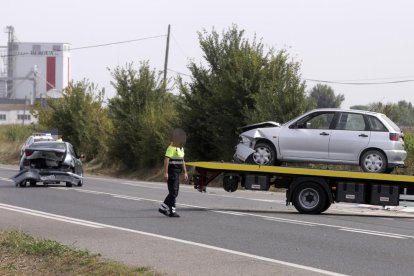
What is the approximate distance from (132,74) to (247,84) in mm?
13941

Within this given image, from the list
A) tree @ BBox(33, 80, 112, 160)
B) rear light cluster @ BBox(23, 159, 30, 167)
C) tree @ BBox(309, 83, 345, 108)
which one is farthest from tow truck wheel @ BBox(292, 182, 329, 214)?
tree @ BBox(309, 83, 345, 108)

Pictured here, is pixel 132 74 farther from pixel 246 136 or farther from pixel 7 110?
pixel 7 110

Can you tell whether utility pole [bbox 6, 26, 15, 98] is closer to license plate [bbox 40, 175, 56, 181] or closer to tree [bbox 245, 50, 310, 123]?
tree [bbox 245, 50, 310, 123]

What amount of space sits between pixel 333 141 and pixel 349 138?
1.18 ft

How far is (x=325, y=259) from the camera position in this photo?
12.0 m

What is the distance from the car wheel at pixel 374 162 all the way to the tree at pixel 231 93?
14.1m

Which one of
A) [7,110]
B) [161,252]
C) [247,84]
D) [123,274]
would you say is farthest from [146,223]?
[7,110]

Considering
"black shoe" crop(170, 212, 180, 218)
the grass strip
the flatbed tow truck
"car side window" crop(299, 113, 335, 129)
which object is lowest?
"black shoe" crop(170, 212, 180, 218)

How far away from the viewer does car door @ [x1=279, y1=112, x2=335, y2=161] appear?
65.5ft

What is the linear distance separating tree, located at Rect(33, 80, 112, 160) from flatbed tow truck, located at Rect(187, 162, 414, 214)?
113 ft

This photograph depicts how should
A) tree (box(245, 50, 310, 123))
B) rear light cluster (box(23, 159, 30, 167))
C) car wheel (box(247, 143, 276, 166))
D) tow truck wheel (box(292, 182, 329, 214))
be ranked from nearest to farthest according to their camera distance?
tow truck wheel (box(292, 182, 329, 214)) → car wheel (box(247, 143, 276, 166)) → rear light cluster (box(23, 159, 30, 167)) → tree (box(245, 50, 310, 123))

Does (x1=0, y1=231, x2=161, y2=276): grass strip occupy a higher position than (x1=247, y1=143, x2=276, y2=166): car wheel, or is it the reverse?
(x1=247, y1=143, x2=276, y2=166): car wheel

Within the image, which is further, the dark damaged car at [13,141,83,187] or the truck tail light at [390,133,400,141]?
the dark damaged car at [13,141,83,187]

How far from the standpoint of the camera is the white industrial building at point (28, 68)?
14325 centimetres
